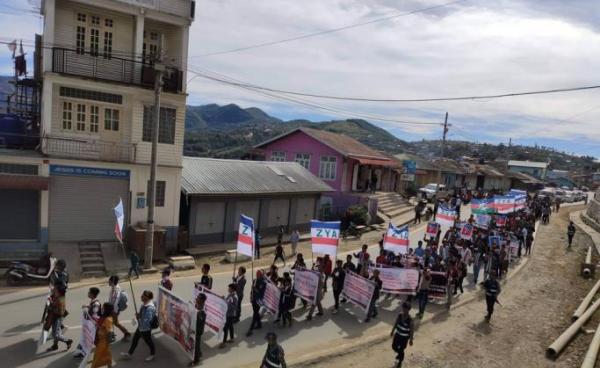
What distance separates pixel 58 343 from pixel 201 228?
1243 centimetres

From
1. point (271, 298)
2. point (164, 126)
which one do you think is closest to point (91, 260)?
point (164, 126)

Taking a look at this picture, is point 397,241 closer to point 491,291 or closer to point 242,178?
point 491,291

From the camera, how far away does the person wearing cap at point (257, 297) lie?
491 inches

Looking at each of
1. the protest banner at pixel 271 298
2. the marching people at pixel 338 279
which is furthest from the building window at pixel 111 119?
the marching people at pixel 338 279

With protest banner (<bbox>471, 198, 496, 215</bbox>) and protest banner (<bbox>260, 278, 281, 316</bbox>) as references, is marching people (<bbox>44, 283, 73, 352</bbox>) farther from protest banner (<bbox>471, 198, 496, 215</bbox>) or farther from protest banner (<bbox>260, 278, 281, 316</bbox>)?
protest banner (<bbox>471, 198, 496, 215</bbox>)

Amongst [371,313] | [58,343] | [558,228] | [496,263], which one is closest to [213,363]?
[58,343]

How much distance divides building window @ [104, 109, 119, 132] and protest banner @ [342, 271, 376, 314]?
1276 cm

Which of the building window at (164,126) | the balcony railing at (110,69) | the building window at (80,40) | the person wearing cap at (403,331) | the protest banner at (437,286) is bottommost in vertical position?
the protest banner at (437,286)

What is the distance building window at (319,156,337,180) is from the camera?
132 ft

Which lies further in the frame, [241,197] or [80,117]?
[241,197]

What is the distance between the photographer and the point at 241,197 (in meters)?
25.0

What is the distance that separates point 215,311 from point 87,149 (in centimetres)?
1197

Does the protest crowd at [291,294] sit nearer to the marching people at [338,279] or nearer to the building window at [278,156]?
the marching people at [338,279]

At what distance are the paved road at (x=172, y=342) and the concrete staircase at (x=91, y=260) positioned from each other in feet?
6.11
